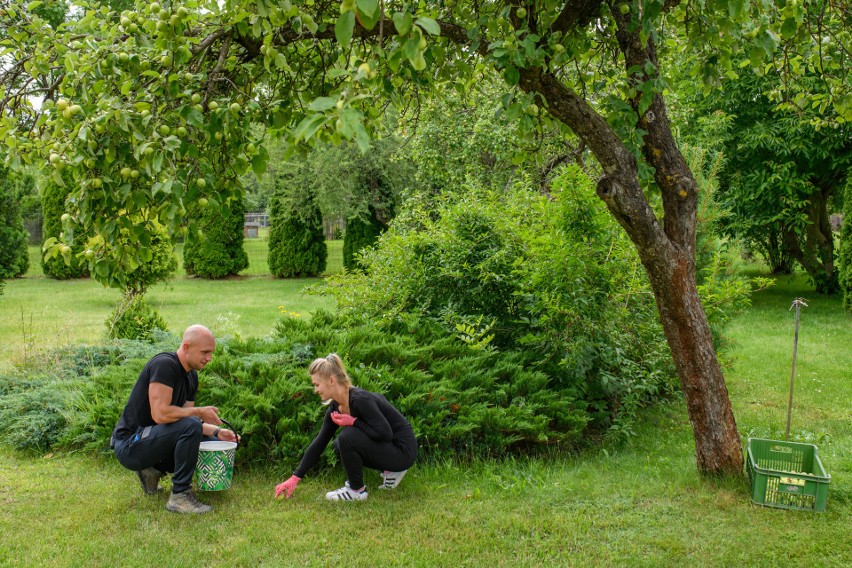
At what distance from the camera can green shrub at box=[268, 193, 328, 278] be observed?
20609mm

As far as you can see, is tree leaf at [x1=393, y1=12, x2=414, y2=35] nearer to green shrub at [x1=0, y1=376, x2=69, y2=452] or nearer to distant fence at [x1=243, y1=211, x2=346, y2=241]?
green shrub at [x1=0, y1=376, x2=69, y2=452]

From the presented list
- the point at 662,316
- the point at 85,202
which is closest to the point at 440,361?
the point at 662,316

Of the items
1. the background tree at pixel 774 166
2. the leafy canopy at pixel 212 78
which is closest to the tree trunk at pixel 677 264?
the leafy canopy at pixel 212 78

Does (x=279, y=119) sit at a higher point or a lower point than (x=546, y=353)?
higher

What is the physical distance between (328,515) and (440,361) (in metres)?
2.02

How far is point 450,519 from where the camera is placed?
4.40 m

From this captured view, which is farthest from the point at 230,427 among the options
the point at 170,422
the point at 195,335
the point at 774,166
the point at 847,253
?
the point at 774,166

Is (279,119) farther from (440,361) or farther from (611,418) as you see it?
(611,418)

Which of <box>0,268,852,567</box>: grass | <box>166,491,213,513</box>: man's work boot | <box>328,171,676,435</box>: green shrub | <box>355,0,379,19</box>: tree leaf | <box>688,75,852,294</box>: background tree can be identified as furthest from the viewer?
<box>688,75,852,294</box>: background tree

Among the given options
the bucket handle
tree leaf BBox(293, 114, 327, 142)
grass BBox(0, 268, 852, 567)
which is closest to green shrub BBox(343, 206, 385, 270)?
grass BBox(0, 268, 852, 567)

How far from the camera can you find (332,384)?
15.2 ft

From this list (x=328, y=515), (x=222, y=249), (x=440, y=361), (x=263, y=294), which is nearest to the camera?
(x=328, y=515)

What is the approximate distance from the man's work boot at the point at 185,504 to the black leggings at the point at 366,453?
2.93ft

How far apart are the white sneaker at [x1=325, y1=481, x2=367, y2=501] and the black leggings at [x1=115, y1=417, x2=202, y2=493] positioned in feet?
2.91
